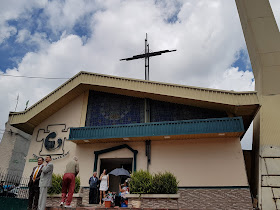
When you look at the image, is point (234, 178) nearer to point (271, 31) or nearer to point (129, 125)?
point (129, 125)

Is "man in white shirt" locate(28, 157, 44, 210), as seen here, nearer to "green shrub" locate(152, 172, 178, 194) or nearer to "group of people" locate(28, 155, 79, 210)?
"group of people" locate(28, 155, 79, 210)

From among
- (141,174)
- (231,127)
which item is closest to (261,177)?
(231,127)

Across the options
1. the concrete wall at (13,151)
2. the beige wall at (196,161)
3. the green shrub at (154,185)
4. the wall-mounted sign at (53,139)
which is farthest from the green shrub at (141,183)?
the concrete wall at (13,151)

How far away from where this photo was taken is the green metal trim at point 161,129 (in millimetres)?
13062

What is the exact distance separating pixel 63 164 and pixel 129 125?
16.2 ft

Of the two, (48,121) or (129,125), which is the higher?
(48,121)

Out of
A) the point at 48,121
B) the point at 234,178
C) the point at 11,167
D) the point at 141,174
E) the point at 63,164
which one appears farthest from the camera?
Result: the point at 11,167

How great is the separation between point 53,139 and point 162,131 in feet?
24.7

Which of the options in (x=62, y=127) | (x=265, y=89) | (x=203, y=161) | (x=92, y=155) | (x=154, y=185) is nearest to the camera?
(x=154, y=185)

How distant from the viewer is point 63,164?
1566 cm

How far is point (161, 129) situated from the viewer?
1395 centimetres

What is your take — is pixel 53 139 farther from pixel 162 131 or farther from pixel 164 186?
pixel 164 186

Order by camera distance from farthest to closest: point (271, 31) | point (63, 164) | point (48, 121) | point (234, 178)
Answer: point (48, 121) → point (63, 164) → point (271, 31) → point (234, 178)

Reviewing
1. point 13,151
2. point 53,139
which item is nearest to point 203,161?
point 53,139
